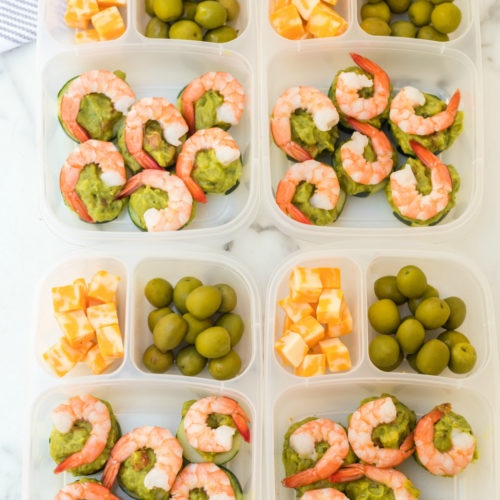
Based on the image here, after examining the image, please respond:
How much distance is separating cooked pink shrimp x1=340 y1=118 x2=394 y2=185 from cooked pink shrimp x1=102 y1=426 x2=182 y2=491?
2.77 feet

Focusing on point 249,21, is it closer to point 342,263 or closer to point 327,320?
point 342,263

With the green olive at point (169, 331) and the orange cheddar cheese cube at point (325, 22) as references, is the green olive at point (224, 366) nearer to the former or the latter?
the green olive at point (169, 331)

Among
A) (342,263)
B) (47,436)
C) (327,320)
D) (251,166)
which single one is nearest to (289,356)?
(327,320)

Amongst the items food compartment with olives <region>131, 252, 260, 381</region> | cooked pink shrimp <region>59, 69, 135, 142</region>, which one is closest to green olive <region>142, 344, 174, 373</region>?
→ food compartment with olives <region>131, 252, 260, 381</region>

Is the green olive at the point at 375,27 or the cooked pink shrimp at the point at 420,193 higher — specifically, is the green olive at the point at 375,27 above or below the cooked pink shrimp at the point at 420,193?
above

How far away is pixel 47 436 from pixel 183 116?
92cm

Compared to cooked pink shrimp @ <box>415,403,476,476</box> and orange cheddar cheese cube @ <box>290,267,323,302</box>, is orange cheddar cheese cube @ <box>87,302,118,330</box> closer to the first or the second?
orange cheddar cheese cube @ <box>290,267,323,302</box>

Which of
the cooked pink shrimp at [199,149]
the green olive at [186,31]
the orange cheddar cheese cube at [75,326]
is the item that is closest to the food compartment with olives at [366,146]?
the cooked pink shrimp at [199,149]

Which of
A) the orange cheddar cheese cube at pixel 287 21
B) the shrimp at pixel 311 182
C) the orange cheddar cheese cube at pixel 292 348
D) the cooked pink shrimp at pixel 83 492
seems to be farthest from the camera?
the orange cheddar cheese cube at pixel 287 21

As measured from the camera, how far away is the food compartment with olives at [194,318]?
1916mm

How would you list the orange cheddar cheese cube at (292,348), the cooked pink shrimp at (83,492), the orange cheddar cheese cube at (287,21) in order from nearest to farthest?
the cooked pink shrimp at (83,492) → the orange cheddar cheese cube at (292,348) → the orange cheddar cheese cube at (287,21)

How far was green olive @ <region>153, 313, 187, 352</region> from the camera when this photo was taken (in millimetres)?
1913

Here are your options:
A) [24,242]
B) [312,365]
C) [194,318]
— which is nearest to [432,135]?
[312,365]

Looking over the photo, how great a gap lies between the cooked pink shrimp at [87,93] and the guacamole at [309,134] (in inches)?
18.2
